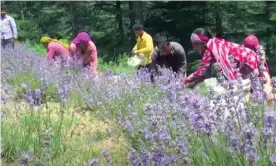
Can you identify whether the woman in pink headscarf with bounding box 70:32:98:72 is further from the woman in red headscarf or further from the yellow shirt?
the woman in red headscarf

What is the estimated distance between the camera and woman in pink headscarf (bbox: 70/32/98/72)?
7.17 m

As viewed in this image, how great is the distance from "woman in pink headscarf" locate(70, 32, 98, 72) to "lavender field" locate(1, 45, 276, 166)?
42.3 inches

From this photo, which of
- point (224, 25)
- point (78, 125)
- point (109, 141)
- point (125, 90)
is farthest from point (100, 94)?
point (224, 25)

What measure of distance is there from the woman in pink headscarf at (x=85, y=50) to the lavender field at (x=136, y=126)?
108 centimetres

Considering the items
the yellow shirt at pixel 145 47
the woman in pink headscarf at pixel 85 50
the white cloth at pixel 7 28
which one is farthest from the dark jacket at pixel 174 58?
the white cloth at pixel 7 28

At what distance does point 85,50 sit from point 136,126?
368 cm

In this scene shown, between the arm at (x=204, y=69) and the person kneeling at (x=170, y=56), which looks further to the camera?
the person kneeling at (x=170, y=56)

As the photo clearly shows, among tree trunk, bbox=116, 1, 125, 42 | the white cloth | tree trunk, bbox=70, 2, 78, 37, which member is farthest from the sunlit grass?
tree trunk, bbox=116, 1, 125, 42

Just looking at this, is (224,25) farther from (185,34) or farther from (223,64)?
(223,64)

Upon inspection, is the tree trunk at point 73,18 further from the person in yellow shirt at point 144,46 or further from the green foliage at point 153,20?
the person in yellow shirt at point 144,46

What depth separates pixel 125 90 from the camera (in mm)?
4945

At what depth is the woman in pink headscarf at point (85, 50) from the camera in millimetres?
7168

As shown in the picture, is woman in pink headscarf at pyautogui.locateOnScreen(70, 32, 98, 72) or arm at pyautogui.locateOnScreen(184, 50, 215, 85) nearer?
arm at pyautogui.locateOnScreen(184, 50, 215, 85)

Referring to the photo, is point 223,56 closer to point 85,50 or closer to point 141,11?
point 85,50
